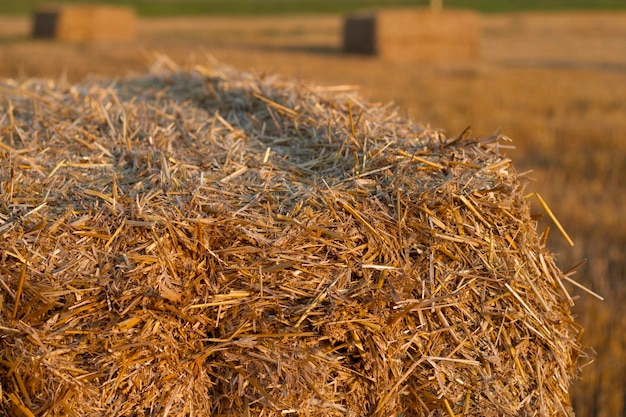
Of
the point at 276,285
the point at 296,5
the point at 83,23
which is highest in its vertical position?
the point at 276,285

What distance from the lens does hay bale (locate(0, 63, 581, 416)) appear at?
6.23 ft

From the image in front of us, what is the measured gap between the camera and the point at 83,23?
22.0 metres

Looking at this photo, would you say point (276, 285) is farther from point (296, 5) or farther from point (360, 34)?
point (296, 5)

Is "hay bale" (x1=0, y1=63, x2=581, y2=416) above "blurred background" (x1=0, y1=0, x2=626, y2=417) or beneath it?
above

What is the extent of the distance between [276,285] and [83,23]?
21820 millimetres

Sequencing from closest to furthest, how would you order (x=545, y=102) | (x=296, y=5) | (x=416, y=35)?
1. (x=545, y=102)
2. (x=416, y=35)
3. (x=296, y=5)

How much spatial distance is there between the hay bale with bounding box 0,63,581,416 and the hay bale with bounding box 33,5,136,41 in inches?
820

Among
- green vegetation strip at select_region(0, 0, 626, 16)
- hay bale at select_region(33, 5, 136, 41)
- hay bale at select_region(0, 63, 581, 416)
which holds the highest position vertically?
hay bale at select_region(0, 63, 581, 416)

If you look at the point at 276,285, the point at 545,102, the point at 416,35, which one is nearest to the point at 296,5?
the point at 416,35

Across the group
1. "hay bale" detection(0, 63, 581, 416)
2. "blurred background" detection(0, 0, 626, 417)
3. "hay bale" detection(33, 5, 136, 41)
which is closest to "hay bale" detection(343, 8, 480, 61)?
"blurred background" detection(0, 0, 626, 417)

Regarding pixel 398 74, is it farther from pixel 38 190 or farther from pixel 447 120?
pixel 38 190

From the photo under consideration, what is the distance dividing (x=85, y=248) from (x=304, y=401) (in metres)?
0.71

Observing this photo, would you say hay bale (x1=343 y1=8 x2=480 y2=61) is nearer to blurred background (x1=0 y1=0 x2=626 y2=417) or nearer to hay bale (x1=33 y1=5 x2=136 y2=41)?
blurred background (x1=0 y1=0 x2=626 y2=417)

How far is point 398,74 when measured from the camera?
44.0 feet
